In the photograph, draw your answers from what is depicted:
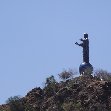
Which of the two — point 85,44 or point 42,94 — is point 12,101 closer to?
point 42,94

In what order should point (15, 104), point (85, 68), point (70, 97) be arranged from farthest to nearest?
point (85, 68) → point (15, 104) → point (70, 97)

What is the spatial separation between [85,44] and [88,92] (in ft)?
34.3

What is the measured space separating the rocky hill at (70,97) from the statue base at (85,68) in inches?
65.4

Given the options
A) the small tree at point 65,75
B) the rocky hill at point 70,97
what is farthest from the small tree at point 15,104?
the small tree at point 65,75

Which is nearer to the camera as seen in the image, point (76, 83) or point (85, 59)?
point (76, 83)

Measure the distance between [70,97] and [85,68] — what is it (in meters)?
7.69

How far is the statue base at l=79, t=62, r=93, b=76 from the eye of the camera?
79.1 meters

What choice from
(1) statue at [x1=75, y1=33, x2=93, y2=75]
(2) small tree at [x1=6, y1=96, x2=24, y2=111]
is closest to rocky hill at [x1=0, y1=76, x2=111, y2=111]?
(2) small tree at [x1=6, y1=96, x2=24, y2=111]

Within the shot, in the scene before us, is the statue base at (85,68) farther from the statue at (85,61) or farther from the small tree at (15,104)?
the small tree at (15,104)

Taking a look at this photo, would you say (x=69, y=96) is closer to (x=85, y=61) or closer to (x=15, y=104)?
(x=15, y=104)

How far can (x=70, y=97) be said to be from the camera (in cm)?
7325

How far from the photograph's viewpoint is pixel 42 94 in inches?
3039

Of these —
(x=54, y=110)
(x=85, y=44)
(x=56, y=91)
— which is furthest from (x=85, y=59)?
(x=54, y=110)

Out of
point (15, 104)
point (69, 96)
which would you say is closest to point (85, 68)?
point (69, 96)
